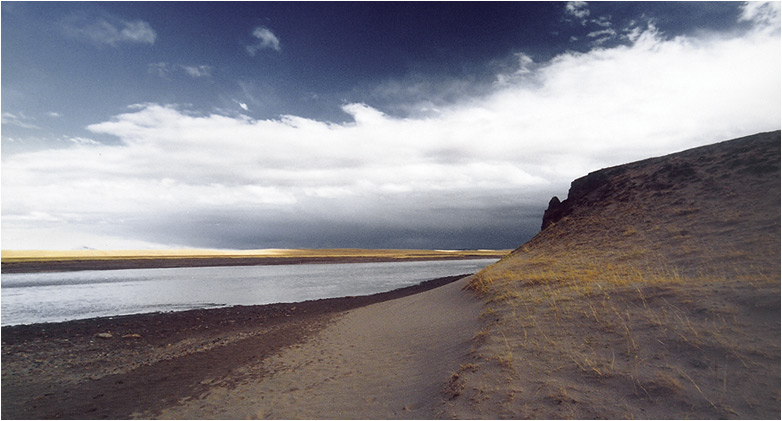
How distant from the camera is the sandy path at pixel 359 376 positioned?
8.48 m

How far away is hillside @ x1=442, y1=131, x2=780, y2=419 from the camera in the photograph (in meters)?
6.51

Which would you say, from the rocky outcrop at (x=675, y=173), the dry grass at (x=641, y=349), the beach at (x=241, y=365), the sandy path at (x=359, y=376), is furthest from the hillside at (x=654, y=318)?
the beach at (x=241, y=365)

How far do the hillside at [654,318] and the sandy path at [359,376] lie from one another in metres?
0.86

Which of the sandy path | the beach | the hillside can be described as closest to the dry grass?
the hillside

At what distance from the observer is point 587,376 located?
7.41m

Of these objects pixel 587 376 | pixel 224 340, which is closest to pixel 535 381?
pixel 587 376

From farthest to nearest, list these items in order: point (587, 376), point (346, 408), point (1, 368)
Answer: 1. point (1, 368)
2. point (346, 408)
3. point (587, 376)

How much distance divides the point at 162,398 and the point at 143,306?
23081mm

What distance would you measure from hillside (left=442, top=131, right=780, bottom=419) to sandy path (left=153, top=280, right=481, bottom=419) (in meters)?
0.86

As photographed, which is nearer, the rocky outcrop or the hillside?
the hillside

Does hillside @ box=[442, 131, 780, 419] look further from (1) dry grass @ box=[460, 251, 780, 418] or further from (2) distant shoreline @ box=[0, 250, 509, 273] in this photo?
(2) distant shoreline @ box=[0, 250, 509, 273]

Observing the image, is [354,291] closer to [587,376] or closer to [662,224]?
[662,224]

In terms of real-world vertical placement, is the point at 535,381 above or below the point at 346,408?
above

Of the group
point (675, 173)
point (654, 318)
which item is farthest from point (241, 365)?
point (675, 173)
